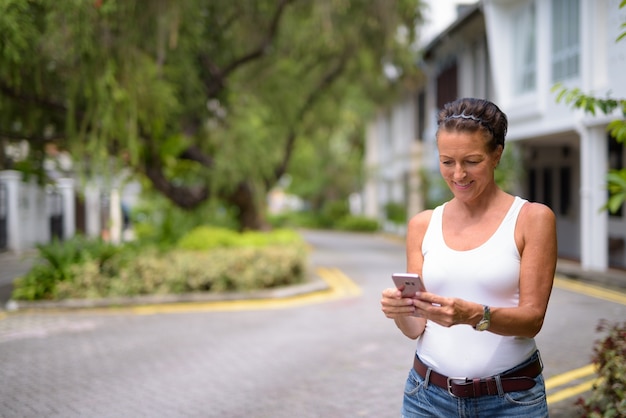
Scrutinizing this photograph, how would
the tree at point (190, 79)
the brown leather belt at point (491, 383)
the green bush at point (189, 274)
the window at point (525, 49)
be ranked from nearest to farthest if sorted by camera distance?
the brown leather belt at point (491, 383) → the tree at point (190, 79) → the green bush at point (189, 274) → the window at point (525, 49)

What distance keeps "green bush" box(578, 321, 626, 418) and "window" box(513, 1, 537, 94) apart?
502 inches

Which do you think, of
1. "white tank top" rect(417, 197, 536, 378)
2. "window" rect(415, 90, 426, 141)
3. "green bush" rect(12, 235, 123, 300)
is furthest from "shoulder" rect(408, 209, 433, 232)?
"window" rect(415, 90, 426, 141)

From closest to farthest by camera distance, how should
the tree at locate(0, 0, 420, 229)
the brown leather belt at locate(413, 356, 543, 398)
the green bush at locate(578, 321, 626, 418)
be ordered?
the brown leather belt at locate(413, 356, 543, 398) → the green bush at locate(578, 321, 626, 418) → the tree at locate(0, 0, 420, 229)

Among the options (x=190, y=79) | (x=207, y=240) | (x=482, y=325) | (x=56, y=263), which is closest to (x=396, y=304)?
(x=482, y=325)

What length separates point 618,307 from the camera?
10906mm

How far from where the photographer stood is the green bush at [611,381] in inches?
175

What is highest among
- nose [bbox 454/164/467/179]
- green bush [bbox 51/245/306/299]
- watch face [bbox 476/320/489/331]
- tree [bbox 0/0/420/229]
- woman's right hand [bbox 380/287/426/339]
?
tree [bbox 0/0/420/229]

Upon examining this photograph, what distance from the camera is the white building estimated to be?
14.0 metres

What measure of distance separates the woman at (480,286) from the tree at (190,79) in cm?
824

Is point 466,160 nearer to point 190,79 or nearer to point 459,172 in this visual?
point 459,172

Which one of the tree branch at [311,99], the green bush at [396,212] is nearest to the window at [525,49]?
the tree branch at [311,99]

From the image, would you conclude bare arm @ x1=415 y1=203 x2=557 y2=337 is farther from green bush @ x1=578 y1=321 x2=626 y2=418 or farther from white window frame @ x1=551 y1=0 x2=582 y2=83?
white window frame @ x1=551 y1=0 x2=582 y2=83

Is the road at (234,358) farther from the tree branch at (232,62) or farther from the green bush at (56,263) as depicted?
the tree branch at (232,62)

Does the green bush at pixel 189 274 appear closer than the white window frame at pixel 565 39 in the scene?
Yes
